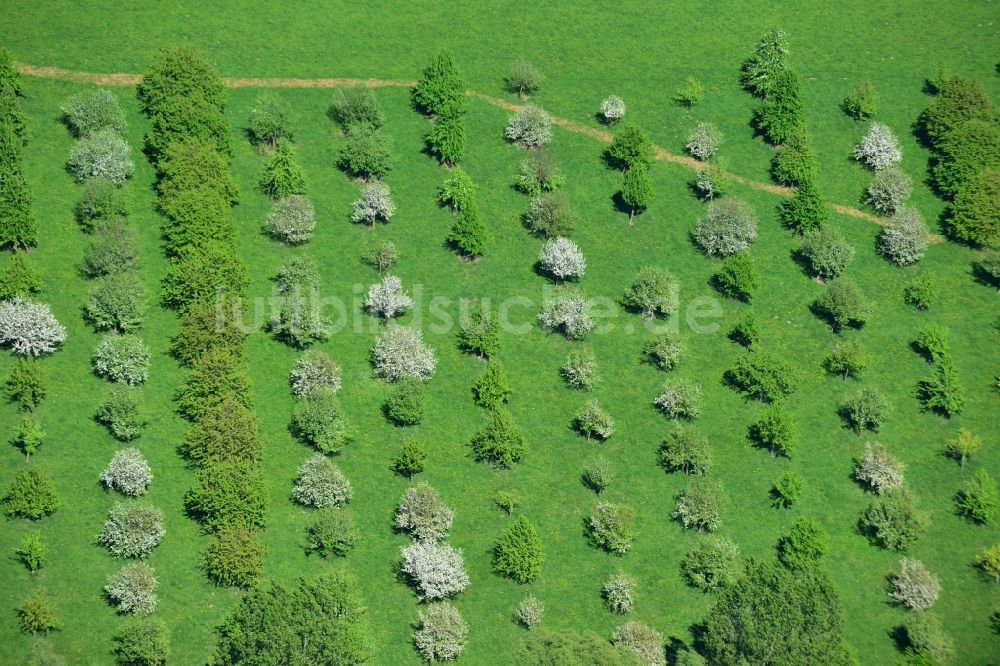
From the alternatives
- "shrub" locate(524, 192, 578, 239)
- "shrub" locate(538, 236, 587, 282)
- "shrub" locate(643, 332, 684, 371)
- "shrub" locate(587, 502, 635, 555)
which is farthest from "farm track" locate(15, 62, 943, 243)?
"shrub" locate(587, 502, 635, 555)

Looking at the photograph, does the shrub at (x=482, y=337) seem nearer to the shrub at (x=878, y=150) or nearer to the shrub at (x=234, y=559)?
the shrub at (x=234, y=559)

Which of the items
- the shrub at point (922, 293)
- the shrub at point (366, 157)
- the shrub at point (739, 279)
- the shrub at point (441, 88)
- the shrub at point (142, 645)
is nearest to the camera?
the shrub at point (142, 645)

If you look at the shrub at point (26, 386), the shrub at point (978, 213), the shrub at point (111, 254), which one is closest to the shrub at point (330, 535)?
the shrub at point (26, 386)

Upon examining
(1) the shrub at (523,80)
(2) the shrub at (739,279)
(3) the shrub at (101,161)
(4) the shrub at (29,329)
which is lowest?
(4) the shrub at (29,329)

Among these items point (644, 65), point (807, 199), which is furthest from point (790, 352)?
point (644, 65)

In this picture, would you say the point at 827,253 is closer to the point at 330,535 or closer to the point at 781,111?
the point at 781,111

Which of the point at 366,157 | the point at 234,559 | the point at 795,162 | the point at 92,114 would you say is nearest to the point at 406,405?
the point at 234,559

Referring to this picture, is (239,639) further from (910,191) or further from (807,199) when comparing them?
(910,191)
